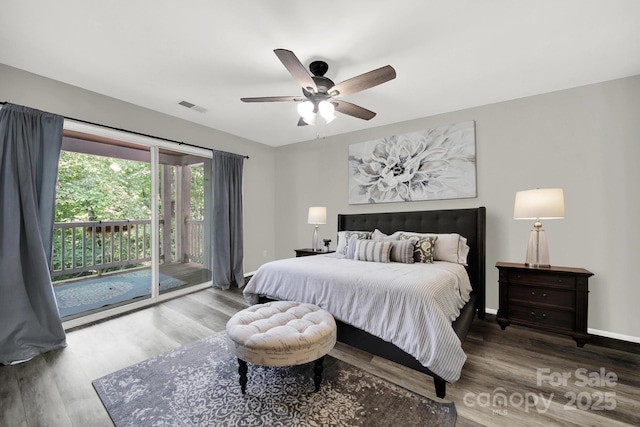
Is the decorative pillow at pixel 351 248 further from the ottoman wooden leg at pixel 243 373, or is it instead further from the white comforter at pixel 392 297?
the ottoman wooden leg at pixel 243 373

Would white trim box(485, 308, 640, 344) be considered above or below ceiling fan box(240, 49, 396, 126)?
below

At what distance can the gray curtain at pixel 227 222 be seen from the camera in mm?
4148

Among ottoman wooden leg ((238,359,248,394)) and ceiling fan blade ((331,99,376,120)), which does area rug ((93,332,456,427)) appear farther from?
ceiling fan blade ((331,99,376,120))

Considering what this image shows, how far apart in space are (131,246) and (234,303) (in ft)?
8.23

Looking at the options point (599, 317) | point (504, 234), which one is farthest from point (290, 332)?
point (599, 317)

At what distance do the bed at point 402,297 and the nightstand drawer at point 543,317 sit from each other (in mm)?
375

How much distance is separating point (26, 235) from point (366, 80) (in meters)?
3.31

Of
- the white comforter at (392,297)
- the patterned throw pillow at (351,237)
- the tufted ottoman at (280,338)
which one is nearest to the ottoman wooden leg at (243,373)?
the tufted ottoman at (280,338)

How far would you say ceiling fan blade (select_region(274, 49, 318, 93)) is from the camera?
1678mm

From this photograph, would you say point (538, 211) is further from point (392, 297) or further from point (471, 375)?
point (392, 297)

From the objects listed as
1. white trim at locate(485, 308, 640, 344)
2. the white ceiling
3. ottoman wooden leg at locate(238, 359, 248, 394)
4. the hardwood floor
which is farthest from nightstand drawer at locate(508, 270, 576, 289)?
ottoman wooden leg at locate(238, 359, 248, 394)

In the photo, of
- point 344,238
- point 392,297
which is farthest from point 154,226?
point 392,297

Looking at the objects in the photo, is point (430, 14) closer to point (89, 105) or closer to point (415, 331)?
point (415, 331)

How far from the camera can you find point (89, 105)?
291cm
